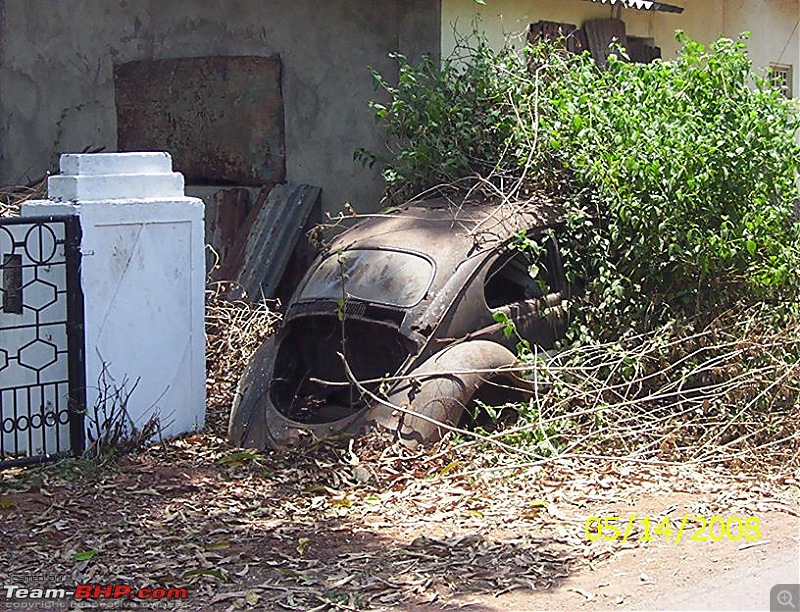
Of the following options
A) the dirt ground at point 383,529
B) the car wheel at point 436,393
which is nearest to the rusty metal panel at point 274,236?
the dirt ground at point 383,529

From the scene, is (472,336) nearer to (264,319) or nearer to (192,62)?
(264,319)

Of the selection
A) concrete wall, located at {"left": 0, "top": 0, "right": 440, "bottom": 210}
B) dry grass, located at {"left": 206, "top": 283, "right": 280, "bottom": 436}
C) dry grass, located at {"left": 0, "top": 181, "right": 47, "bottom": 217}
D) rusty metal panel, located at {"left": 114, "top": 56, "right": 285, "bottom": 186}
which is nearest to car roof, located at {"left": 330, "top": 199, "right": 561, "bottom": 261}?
dry grass, located at {"left": 206, "top": 283, "right": 280, "bottom": 436}

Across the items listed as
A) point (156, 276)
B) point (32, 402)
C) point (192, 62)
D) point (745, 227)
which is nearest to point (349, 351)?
point (156, 276)

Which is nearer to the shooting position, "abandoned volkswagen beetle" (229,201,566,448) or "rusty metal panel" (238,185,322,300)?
"abandoned volkswagen beetle" (229,201,566,448)

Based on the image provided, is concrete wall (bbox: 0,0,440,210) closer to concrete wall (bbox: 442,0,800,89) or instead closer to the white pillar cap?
concrete wall (bbox: 442,0,800,89)

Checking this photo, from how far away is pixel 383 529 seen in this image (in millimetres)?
6625

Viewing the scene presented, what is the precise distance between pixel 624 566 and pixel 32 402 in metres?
4.17

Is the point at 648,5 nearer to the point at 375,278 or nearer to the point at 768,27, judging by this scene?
the point at 768,27

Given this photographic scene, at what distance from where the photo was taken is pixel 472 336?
8.25 meters

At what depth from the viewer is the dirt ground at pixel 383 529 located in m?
5.73

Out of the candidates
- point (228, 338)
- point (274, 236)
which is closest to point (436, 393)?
point (228, 338)

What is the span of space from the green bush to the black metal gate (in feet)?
10.7

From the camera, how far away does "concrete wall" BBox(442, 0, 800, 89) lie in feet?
37.2
